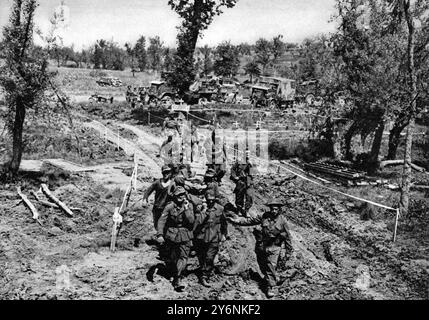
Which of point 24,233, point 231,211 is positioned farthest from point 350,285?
point 24,233

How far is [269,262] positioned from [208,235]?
1.35m

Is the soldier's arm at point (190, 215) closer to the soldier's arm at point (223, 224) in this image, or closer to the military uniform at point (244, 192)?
the soldier's arm at point (223, 224)

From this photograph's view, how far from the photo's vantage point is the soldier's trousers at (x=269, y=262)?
26.3ft

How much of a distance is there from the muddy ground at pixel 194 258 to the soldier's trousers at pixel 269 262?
0.31 meters

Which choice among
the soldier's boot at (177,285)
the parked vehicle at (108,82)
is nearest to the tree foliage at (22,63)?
the soldier's boot at (177,285)

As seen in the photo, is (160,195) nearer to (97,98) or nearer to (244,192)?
(244,192)

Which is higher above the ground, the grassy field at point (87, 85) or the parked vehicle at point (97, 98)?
the grassy field at point (87, 85)

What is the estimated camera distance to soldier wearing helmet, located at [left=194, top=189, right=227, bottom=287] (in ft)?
27.5

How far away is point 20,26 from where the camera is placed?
1231cm

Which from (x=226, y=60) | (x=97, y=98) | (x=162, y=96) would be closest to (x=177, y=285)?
(x=162, y=96)

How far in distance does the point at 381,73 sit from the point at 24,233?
13.3 meters

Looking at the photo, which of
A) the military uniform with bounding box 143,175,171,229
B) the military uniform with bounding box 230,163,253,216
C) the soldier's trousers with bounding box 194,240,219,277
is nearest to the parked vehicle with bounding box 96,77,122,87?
the military uniform with bounding box 230,163,253,216

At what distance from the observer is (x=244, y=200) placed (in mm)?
12195
